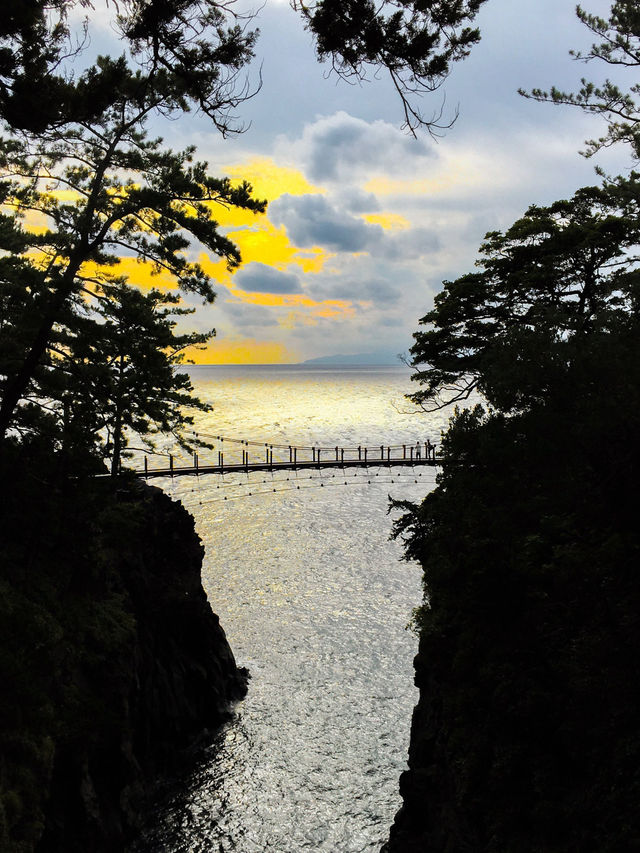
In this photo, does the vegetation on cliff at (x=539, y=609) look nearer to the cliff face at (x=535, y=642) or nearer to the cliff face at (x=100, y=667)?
the cliff face at (x=535, y=642)

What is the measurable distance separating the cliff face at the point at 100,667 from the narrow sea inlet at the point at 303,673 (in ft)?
6.32

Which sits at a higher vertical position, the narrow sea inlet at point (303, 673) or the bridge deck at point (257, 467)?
the bridge deck at point (257, 467)

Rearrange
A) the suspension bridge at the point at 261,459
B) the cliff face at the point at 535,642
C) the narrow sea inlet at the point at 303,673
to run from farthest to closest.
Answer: the suspension bridge at the point at 261,459
the narrow sea inlet at the point at 303,673
the cliff face at the point at 535,642

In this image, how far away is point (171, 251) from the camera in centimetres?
1631

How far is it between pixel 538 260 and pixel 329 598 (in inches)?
985

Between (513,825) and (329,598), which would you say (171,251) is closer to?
→ (513,825)

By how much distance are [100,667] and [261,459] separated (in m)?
64.4

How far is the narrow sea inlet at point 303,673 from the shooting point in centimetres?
2106

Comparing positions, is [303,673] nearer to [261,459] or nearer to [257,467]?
[257,467]

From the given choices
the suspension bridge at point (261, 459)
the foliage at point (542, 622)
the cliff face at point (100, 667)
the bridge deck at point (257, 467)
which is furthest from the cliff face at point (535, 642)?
the suspension bridge at point (261, 459)

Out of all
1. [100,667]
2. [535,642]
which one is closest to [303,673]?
[100,667]

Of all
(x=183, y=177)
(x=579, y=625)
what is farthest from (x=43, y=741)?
(x=183, y=177)

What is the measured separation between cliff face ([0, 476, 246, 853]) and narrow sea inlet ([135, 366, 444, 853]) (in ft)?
6.32

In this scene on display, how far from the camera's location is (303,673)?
101 feet
